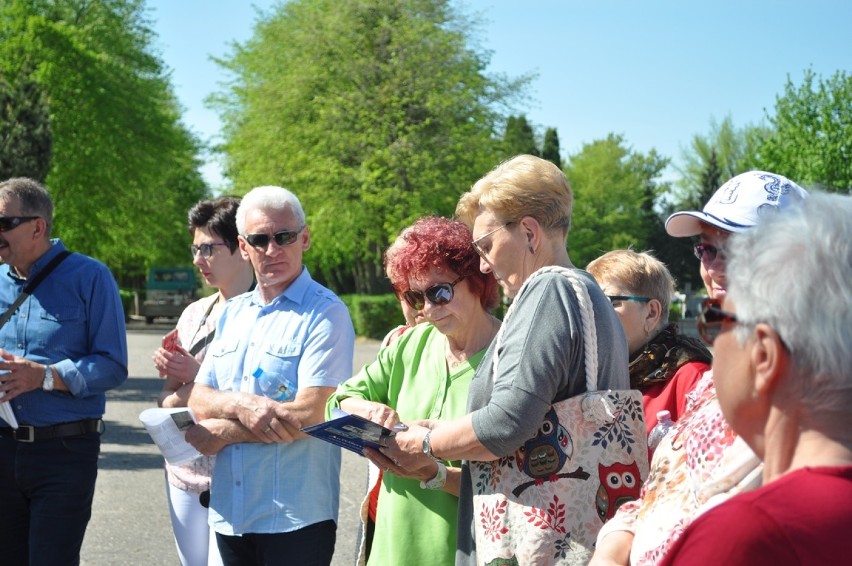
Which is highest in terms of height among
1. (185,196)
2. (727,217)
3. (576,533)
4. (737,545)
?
(185,196)

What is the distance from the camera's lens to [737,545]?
1.45 meters

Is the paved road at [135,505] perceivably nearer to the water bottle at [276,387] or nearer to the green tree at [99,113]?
the water bottle at [276,387]

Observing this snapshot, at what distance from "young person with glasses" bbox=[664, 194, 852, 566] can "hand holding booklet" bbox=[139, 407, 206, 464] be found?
8.89 feet

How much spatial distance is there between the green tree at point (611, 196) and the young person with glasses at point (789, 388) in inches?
2827

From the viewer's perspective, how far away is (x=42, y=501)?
14.6 ft

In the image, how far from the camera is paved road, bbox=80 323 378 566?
6891 mm

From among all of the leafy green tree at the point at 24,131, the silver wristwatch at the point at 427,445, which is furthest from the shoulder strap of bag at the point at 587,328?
the leafy green tree at the point at 24,131

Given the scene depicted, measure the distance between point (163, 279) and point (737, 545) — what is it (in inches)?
1813

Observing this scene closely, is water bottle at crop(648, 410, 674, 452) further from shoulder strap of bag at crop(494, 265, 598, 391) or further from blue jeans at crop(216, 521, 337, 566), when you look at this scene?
blue jeans at crop(216, 521, 337, 566)

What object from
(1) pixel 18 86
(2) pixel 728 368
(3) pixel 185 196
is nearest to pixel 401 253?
(2) pixel 728 368

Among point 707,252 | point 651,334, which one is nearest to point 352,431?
point 707,252

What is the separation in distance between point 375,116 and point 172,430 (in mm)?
35023

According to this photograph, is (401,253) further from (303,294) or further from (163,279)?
(163,279)

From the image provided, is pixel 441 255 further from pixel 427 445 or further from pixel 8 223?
pixel 8 223
